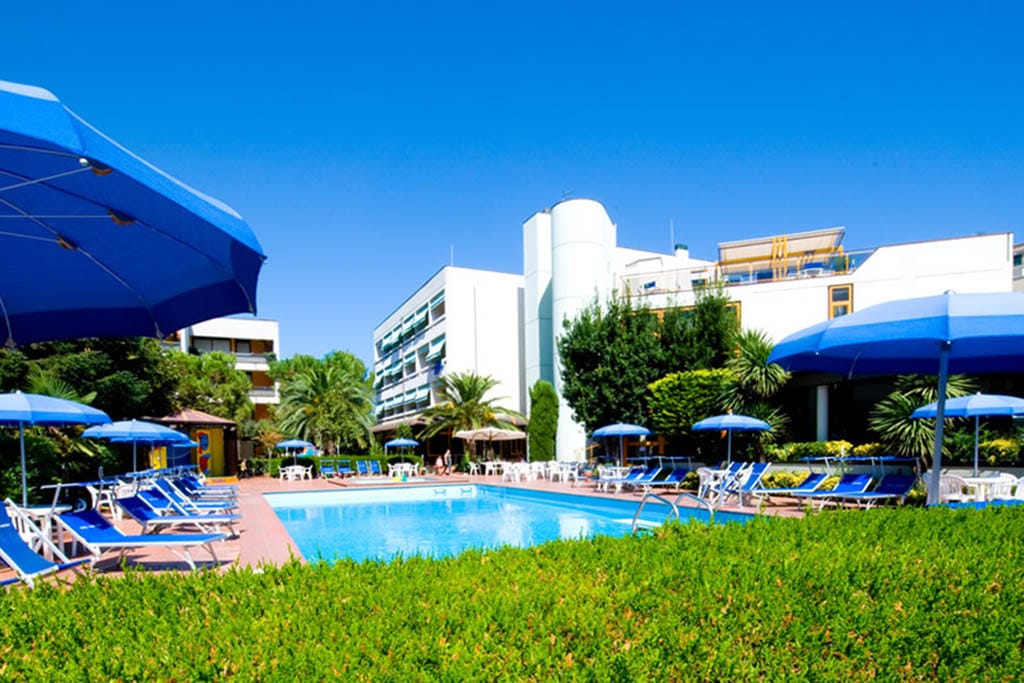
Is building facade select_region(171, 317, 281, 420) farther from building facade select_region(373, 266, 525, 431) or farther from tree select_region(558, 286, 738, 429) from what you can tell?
tree select_region(558, 286, 738, 429)

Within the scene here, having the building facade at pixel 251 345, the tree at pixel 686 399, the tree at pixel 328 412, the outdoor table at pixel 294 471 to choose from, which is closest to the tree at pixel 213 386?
the tree at pixel 328 412

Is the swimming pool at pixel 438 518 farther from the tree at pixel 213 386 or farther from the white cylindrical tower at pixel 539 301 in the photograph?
the tree at pixel 213 386

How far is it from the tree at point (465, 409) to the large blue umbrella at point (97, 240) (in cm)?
3150

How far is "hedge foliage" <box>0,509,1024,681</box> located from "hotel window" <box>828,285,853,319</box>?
2497cm

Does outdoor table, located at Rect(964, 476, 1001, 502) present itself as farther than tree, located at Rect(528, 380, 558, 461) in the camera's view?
No

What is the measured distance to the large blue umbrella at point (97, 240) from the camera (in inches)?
101

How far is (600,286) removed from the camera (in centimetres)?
3431

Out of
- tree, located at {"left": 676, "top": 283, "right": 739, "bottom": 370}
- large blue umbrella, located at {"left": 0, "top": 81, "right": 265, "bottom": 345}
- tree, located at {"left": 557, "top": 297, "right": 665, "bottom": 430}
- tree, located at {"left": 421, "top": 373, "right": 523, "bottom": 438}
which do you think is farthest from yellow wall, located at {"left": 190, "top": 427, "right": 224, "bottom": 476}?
large blue umbrella, located at {"left": 0, "top": 81, "right": 265, "bottom": 345}

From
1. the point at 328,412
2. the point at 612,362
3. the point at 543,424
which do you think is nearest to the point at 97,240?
the point at 612,362

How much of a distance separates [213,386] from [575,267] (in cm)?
2261

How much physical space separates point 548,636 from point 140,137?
1842 centimetres

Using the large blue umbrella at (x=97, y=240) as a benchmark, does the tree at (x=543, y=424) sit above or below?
below

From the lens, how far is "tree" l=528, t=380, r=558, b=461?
35.0m

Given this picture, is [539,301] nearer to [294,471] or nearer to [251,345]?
[294,471]
